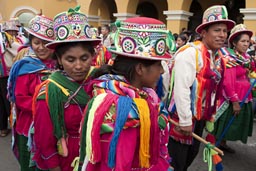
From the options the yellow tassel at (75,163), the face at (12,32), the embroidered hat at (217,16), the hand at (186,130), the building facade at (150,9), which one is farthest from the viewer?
the building facade at (150,9)

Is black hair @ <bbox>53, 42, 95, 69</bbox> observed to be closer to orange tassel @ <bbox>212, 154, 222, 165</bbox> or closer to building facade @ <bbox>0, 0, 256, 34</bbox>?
orange tassel @ <bbox>212, 154, 222, 165</bbox>

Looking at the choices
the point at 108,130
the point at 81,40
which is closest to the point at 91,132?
the point at 108,130

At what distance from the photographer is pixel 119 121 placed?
147 cm

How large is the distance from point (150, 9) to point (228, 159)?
12.7m

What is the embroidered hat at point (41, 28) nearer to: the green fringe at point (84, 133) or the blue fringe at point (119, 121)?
the green fringe at point (84, 133)

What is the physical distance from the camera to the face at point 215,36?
3.00 m

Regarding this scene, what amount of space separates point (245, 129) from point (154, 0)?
12325 mm

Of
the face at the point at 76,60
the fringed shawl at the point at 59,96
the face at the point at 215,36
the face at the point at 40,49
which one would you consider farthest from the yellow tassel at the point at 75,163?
the face at the point at 215,36

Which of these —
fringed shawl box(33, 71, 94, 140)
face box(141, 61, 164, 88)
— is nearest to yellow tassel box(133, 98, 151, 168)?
face box(141, 61, 164, 88)

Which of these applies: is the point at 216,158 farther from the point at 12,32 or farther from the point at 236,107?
the point at 12,32

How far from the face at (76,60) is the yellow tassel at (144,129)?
568 millimetres

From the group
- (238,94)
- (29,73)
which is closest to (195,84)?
(29,73)

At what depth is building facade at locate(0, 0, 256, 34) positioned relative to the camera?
11.5 m

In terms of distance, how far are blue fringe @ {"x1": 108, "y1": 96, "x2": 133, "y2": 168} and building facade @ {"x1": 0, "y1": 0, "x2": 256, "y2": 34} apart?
9262 millimetres
